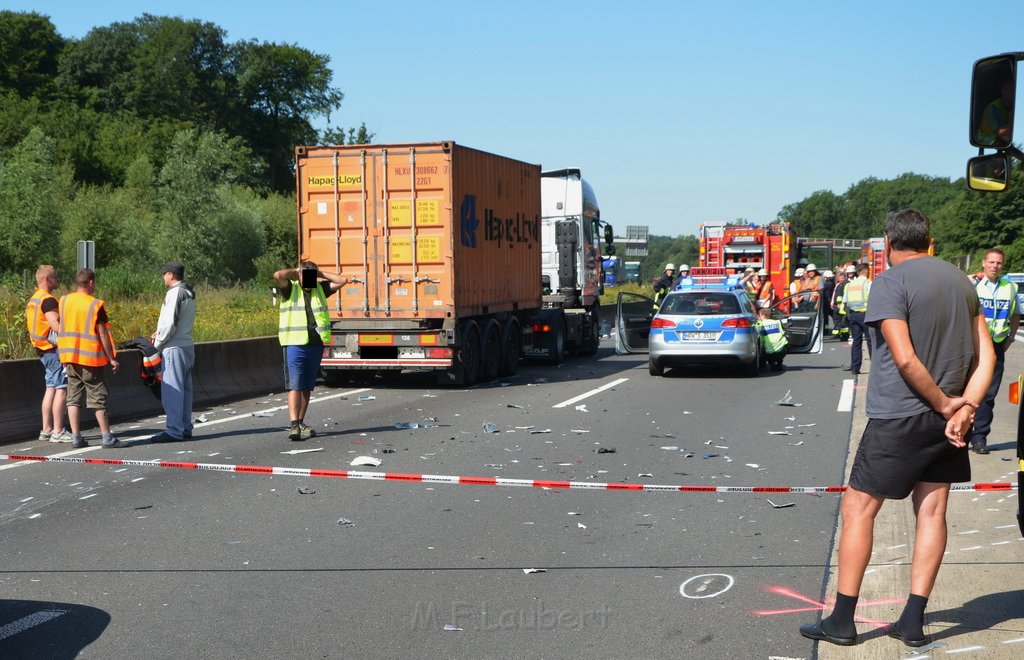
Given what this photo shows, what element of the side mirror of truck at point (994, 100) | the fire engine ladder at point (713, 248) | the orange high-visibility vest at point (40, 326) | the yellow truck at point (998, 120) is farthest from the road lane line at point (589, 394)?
the fire engine ladder at point (713, 248)

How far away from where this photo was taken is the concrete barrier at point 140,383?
12633 mm

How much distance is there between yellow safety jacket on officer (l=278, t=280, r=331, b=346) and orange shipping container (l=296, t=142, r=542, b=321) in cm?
543

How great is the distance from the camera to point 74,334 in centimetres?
1155

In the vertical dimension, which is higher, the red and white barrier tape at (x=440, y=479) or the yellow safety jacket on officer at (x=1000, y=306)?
the yellow safety jacket on officer at (x=1000, y=306)

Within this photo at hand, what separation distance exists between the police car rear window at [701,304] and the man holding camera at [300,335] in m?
8.86

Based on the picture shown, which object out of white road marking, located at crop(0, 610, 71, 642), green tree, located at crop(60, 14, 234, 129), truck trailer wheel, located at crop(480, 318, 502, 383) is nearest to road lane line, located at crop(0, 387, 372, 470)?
truck trailer wheel, located at crop(480, 318, 502, 383)

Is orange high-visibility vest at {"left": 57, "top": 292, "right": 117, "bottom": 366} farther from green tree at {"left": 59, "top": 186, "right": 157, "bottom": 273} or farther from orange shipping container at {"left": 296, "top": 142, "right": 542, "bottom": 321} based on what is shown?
green tree at {"left": 59, "top": 186, "right": 157, "bottom": 273}

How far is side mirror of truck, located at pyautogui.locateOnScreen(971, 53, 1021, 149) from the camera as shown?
5.39 metres

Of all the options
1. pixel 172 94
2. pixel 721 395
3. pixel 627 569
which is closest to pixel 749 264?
pixel 721 395

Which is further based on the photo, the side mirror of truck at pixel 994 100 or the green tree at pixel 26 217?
the green tree at pixel 26 217

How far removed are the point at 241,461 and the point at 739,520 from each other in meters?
4.68

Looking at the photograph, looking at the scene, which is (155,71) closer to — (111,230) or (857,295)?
(111,230)

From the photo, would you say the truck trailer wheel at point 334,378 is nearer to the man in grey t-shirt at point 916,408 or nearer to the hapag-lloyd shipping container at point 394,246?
the hapag-lloyd shipping container at point 394,246

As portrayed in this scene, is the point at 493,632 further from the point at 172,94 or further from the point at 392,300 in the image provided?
the point at 172,94
